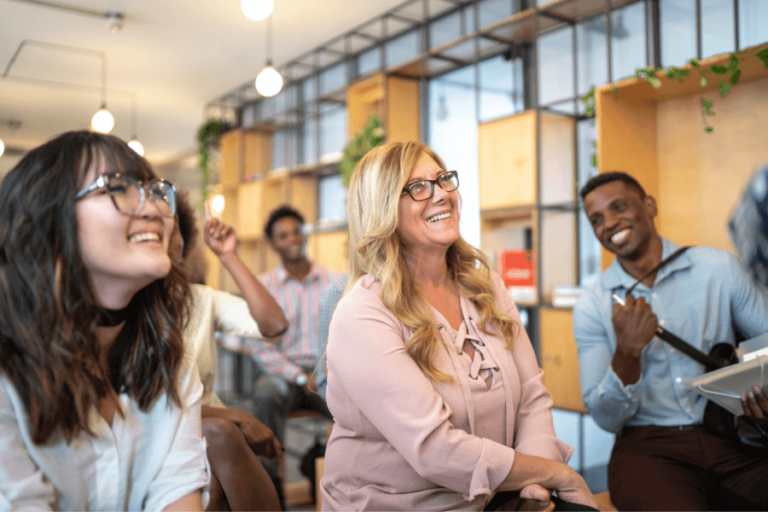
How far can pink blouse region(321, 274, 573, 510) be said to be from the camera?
4.59ft

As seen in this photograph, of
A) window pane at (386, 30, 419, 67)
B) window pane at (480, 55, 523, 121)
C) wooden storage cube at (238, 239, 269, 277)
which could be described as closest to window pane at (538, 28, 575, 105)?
window pane at (480, 55, 523, 121)

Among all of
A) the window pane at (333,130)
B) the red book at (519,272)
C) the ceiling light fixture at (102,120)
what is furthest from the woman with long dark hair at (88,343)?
Result: the window pane at (333,130)

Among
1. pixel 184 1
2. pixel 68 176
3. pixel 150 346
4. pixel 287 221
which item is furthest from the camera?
pixel 184 1

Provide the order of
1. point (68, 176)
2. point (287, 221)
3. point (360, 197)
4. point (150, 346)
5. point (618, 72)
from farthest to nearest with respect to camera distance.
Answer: point (287, 221), point (618, 72), point (360, 197), point (150, 346), point (68, 176)

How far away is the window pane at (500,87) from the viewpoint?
4168 millimetres

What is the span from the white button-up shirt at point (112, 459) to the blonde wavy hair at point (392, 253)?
564 millimetres

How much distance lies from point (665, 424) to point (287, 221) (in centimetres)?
→ 263

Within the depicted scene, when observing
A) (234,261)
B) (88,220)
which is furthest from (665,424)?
(88,220)

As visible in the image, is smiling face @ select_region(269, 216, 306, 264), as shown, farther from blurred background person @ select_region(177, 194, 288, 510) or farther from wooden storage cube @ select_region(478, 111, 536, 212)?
blurred background person @ select_region(177, 194, 288, 510)

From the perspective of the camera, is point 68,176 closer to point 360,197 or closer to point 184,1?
point 360,197

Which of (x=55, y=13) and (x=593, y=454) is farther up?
(x=55, y=13)

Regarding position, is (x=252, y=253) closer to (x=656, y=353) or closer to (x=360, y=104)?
(x=360, y=104)

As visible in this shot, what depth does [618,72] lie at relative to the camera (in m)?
3.59

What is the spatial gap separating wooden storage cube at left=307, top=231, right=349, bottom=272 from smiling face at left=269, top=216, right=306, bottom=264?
96 centimetres
